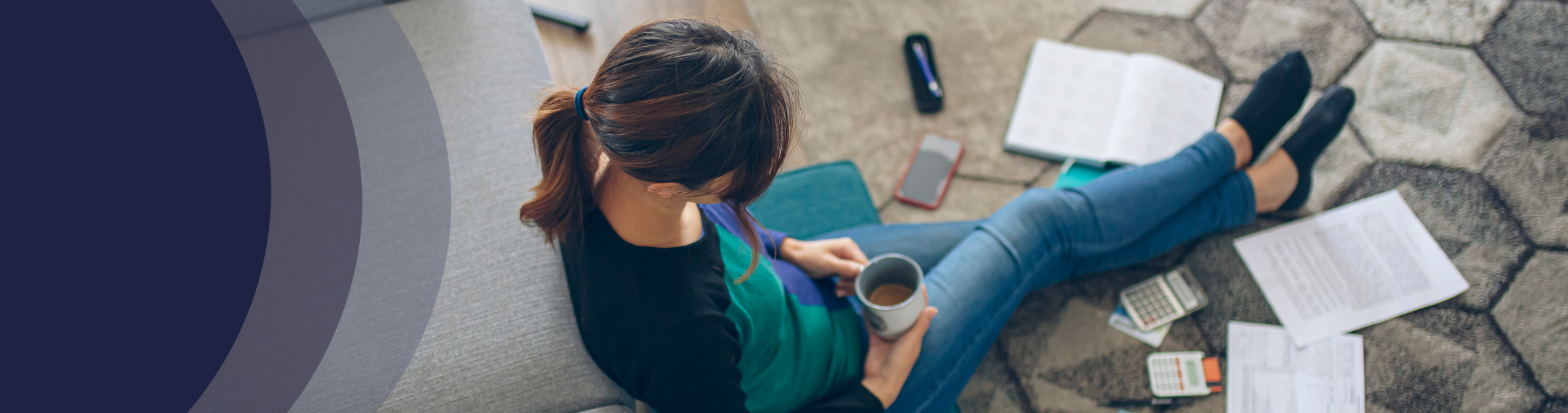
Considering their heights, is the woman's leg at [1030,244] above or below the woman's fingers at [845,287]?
below

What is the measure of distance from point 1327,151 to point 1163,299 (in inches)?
19.8

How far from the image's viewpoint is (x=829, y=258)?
3.47 feet

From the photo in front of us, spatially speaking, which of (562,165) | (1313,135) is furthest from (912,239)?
(1313,135)

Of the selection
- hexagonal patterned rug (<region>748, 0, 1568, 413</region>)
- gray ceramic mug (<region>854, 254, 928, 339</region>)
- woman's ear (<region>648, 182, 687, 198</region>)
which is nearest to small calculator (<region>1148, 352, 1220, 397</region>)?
hexagonal patterned rug (<region>748, 0, 1568, 413</region>)

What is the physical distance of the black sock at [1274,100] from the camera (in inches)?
53.1

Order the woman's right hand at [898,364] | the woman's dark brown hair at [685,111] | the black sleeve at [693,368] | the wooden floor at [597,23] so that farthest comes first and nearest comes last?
1. the wooden floor at [597,23]
2. the woman's right hand at [898,364]
3. the black sleeve at [693,368]
4. the woman's dark brown hair at [685,111]

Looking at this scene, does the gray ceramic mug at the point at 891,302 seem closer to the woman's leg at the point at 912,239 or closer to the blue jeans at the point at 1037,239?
the blue jeans at the point at 1037,239

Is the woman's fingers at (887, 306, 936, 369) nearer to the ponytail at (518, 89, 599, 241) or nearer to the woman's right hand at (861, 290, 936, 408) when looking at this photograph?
the woman's right hand at (861, 290, 936, 408)

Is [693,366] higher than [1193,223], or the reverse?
[693,366]

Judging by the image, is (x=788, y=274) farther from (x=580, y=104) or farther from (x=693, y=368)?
(x=580, y=104)

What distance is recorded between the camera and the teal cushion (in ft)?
4.35

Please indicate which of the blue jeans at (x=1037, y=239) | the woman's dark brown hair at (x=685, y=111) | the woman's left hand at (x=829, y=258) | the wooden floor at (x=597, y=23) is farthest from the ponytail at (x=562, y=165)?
the wooden floor at (x=597, y=23)

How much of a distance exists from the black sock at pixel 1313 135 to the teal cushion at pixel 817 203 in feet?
2.60

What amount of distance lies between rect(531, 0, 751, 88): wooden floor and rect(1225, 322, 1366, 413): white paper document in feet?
4.13
